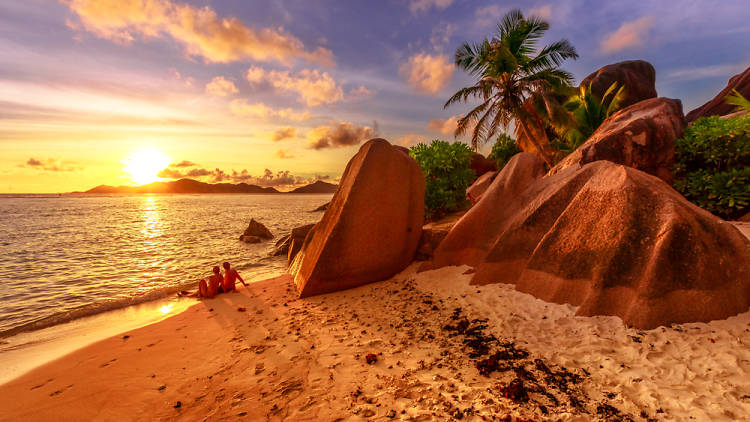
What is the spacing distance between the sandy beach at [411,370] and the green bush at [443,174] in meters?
12.8

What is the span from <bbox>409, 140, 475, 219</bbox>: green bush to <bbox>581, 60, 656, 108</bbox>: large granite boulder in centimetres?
2351

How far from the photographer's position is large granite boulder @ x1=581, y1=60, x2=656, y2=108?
107 ft

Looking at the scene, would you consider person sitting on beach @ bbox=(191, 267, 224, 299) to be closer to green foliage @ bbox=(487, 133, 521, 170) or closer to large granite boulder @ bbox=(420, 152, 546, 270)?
large granite boulder @ bbox=(420, 152, 546, 270)

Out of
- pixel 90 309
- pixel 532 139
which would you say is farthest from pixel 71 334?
pixel 532 139

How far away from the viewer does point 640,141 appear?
10016mm

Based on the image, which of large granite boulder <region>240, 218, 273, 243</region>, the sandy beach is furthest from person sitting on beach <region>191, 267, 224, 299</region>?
large granite boulder <region>240, 218, 273, 243</region>

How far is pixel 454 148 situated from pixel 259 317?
53.9 feet

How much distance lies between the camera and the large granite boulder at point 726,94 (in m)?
31.4

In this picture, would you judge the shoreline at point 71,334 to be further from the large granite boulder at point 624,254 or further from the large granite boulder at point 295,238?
the large granite boulder at point 624,254

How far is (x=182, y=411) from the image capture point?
3.79m

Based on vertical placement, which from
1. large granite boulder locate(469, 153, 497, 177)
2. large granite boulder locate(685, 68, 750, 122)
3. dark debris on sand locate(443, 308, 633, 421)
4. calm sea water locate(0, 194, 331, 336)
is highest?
large granite boulder locate(685, 68, 750, 122)

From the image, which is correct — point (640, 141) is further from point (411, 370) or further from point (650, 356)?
point (411, 370)

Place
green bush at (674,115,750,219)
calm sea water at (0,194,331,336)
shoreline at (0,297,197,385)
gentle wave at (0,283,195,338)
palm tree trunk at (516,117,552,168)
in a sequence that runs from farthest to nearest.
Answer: palm tree trunk at (516,117,552,168) → green bush at (674,115,750,219) → calm sea water at (0,194,331,336) → gentle wave at (0,283,195,338) → shoreline at (0,297,197,385)

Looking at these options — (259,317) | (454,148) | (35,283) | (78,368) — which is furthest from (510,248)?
(35,283)
